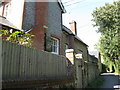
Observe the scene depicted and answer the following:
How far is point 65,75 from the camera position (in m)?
7.36

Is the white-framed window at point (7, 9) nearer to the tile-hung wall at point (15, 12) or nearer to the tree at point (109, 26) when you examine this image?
the tile-hung wall at point (15, 12)

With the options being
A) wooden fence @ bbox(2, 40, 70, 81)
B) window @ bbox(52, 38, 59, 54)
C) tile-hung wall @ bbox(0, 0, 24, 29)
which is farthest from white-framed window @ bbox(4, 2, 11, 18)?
wooden fence @ bbox(2, 40, 70, 81)

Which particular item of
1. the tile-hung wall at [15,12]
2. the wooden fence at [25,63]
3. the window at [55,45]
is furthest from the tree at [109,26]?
the tile-hung wall at [15,12]

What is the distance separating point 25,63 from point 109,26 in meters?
11.3

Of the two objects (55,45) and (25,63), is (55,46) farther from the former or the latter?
(25,63)

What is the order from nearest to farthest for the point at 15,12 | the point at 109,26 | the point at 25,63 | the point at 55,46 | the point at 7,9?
the point at 25,63, the point at 15,12, the point at 55,46, the point at 7,9, the point at 109,26

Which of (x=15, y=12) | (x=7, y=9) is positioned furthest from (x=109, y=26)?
(x=7, y=9)

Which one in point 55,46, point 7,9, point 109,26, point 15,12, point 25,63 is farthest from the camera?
point 109,26

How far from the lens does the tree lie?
39.3ft

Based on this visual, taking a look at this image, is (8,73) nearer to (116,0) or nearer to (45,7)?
(45,7)

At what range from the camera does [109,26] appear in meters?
13.2

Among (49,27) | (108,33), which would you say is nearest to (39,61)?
(49,27)

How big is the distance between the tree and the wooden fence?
819 centimetres

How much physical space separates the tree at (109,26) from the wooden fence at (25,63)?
8.19 metres
